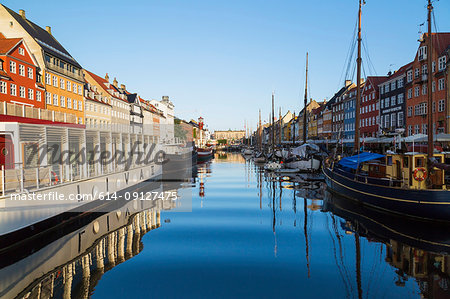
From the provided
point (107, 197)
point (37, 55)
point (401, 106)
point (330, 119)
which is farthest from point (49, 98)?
point (330, 119)

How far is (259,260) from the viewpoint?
12422 mm

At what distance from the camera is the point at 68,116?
2550cm

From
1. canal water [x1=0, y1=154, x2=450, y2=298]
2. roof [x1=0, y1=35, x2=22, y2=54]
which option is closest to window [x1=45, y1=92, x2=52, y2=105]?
roof [x1=0, y1=35, x2=22, y2=54]

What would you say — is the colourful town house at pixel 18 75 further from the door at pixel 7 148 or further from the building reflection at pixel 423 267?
the building reflection at pixel 423 267

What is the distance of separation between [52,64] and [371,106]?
2447 inches

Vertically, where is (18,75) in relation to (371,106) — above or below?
above

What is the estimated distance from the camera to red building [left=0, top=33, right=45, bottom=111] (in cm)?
3756

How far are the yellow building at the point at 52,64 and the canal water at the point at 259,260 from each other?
105ft

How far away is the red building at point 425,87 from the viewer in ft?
146

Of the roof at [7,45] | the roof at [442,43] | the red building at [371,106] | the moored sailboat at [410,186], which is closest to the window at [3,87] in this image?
the roof at [7,45]

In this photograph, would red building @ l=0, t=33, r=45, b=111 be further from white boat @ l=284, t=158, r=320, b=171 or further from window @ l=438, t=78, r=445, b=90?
window @ l=438, t=78, r=445, b=90

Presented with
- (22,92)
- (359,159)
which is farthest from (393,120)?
(22,92)

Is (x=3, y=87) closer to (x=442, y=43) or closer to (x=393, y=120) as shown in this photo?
(x=442, y=43)

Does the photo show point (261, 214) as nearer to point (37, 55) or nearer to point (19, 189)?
point (19, 189)
